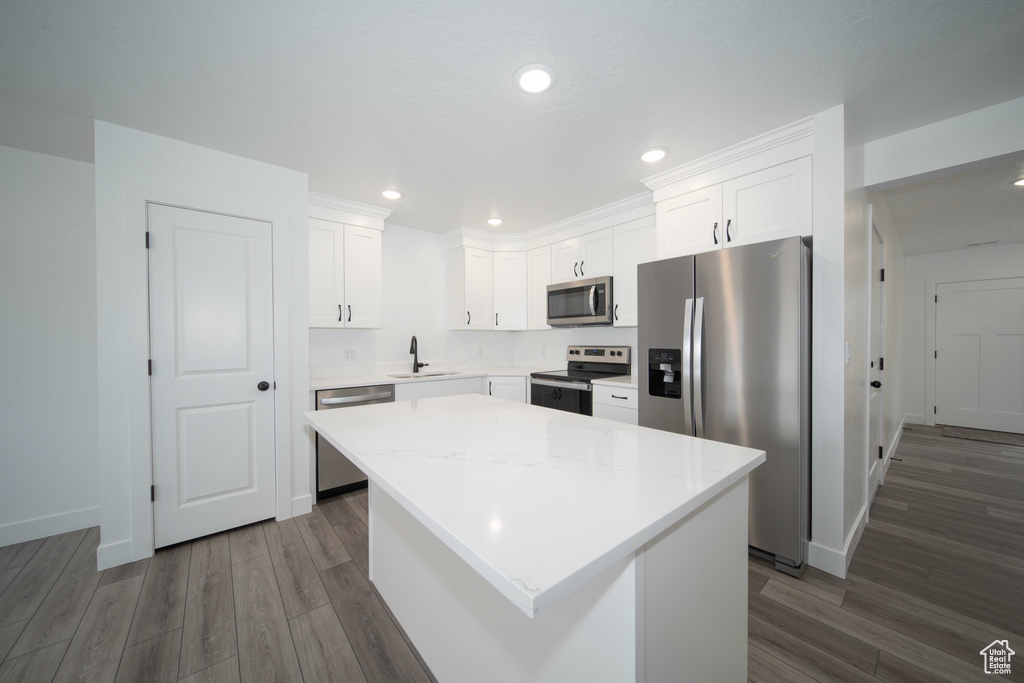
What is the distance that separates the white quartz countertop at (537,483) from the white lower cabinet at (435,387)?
165 cm

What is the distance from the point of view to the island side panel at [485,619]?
2.62 feet

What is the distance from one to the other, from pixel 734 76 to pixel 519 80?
97 centimetres

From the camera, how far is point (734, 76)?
1.70 meters

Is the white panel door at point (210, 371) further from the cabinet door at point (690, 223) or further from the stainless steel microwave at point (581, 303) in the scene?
the cabinet door at point (690, 223)

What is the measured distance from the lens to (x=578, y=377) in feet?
11.0

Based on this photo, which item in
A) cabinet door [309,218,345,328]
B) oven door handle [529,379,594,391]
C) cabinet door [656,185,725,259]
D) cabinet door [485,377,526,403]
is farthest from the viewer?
cabinet door [485,377,526,403]

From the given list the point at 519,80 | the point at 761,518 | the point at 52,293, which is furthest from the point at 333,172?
the point at 761,518

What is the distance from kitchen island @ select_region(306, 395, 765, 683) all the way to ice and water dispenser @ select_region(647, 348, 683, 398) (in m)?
1.00

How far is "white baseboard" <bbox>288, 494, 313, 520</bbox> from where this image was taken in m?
2.69

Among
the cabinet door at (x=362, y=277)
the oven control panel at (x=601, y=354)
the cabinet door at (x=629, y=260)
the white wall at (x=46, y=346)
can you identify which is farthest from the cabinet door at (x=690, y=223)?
the white wall at (x=46, y=346)

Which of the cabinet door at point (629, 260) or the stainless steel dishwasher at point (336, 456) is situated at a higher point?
the cabinet door at point (629, 260)

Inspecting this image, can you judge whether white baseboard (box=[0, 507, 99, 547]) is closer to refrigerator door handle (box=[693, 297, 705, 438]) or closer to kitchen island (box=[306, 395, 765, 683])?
kitchen island (box=[306, 395, 765, 683])

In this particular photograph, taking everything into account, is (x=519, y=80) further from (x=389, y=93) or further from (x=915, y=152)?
(x=915, y=152)

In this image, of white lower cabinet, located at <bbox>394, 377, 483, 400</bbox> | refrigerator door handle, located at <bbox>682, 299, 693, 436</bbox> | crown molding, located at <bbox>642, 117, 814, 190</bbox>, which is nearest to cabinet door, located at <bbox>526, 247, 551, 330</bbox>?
white lower cabinet, located at <bbox>394, 377, 483, 400</bbox>
